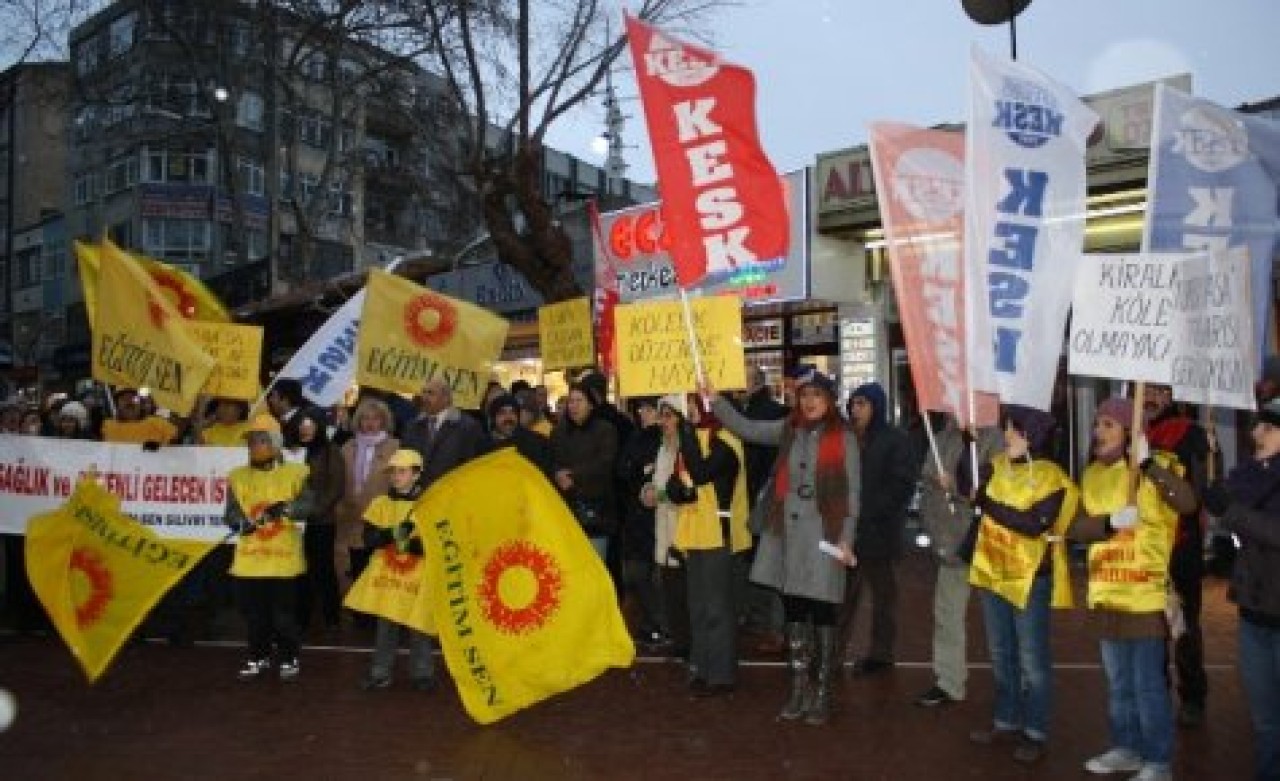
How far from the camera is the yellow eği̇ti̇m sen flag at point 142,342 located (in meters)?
8.90

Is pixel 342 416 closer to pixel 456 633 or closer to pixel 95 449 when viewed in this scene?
pixel 95 449

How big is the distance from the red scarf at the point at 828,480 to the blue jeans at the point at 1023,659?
930mm

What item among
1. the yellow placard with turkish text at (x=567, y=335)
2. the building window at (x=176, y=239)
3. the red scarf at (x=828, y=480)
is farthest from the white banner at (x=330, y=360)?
the building window at (x=176, y=239)

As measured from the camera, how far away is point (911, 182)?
21.0 ft

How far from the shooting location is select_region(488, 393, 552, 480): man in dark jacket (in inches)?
348

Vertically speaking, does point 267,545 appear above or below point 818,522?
below

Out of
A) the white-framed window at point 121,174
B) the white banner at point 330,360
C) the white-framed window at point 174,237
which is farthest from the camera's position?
the white-framed window at point 121,174

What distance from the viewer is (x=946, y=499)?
23.7 feet

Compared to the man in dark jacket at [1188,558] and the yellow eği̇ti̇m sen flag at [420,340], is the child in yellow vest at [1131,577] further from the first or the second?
the yellow eği̇ti̇m sen flag at [420,340]

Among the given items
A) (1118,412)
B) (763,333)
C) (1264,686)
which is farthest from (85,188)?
(1264,686)

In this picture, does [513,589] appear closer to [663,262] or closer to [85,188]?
[663,262]

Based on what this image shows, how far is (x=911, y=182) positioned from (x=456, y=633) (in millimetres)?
3474

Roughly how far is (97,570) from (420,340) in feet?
11.0

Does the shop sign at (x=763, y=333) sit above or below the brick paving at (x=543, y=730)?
above
